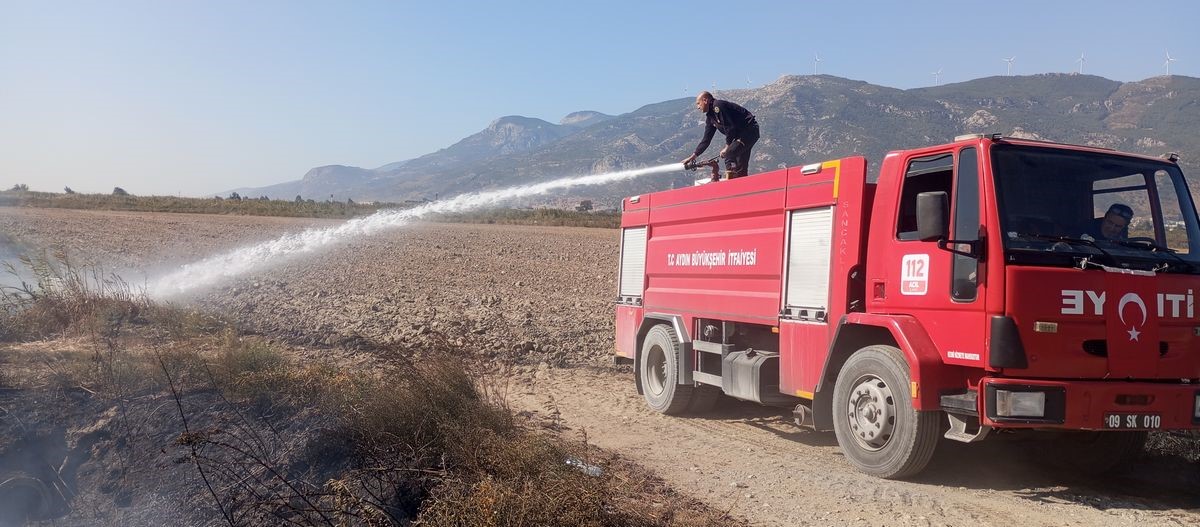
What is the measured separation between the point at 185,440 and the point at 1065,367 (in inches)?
228

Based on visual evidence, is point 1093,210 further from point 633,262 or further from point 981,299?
point 633,262

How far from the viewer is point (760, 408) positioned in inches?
424

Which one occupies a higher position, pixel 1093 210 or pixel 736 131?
pixel 736 131

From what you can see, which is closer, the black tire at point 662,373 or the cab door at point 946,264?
the cab door at point 946,264

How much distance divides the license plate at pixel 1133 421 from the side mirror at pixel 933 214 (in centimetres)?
164

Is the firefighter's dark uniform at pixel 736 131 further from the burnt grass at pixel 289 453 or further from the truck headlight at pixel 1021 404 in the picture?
the truck headlight at pixel 1021 404

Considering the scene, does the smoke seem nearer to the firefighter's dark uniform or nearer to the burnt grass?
the firefighter's dark uniform

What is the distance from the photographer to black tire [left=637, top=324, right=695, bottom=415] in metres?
10.2

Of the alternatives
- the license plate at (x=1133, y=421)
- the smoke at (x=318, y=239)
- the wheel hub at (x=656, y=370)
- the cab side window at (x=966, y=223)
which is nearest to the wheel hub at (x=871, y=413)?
the cab side window at (x=966, y=223)

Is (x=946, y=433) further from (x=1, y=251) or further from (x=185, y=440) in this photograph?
(x=1, y=251)

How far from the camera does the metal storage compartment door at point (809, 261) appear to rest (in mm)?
7703

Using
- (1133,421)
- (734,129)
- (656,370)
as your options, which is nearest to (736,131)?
(734,129)

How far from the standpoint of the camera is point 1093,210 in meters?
6.65

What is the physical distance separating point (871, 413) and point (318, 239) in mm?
25442
